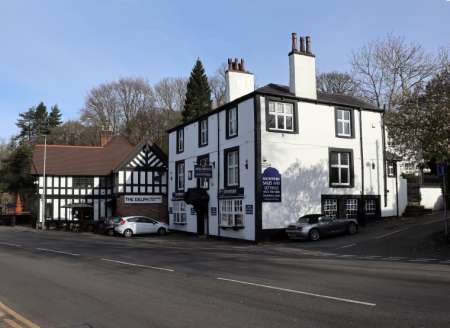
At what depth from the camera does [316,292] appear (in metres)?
9.03

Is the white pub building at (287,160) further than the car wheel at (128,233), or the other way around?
the car wheel at (128,233)

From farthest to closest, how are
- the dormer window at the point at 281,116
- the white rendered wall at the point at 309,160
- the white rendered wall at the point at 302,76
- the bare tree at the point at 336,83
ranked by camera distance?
1. the bare tree at the point at 336,83
2. the white rendered wall at the point at 302,76
3. the dormer window at the point at 281,116
4. the white rendered wall at the point at 309,160

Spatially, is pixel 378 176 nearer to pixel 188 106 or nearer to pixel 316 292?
pixel 316 292

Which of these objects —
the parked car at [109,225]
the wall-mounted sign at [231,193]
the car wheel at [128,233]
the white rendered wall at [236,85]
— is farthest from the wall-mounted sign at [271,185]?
the parked car at [109,225]

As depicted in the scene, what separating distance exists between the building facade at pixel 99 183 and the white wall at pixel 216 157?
214 inches

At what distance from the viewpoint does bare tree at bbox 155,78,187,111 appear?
63.8 metres

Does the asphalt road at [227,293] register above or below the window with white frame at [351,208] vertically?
below

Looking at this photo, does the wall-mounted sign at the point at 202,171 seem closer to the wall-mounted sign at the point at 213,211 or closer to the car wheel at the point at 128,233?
the wall-mounted sign at the point at 213,211

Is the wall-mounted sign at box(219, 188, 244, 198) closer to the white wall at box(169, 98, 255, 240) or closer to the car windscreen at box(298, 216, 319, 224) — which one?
the white wall at box(169, 98, 255, 240)

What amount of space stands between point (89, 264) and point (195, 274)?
4.09 m

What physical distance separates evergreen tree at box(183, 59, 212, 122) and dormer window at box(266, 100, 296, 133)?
28211mm

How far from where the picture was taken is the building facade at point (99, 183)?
4000 centimetres

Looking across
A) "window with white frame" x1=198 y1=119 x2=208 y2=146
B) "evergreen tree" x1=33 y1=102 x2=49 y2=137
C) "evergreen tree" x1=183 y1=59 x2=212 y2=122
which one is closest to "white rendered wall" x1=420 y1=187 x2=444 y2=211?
"window with white frame" x1=198 y1=119 x2=208 y2=146

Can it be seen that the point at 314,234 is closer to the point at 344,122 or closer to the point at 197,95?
the point at 344,122
